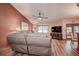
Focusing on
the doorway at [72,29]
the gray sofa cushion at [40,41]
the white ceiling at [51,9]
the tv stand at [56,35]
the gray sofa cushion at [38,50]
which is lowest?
the gray sofa cushion at [38,50]

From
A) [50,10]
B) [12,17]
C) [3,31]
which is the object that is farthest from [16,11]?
[50,10]

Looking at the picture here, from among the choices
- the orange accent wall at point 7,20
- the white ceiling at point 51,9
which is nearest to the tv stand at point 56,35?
the white ceiling at point 51,9

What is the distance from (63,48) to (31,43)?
2.93ft

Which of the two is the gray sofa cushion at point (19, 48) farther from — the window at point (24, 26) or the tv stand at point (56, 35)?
the tv stand at point (56, 35)

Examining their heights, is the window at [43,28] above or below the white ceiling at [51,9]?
below

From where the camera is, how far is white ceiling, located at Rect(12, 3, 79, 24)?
8.59 ft

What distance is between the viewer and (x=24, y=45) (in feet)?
10.4

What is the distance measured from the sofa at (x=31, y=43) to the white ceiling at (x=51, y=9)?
0.50 metres

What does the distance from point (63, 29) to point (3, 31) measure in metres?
1.53

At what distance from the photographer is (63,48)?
2932 mm

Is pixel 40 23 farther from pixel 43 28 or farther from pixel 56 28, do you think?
pixel 56 28

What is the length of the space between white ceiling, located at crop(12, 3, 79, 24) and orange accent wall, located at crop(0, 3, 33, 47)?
0.17 meters

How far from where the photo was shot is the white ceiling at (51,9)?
2.62 m

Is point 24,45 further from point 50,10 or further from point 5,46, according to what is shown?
point 50,10
